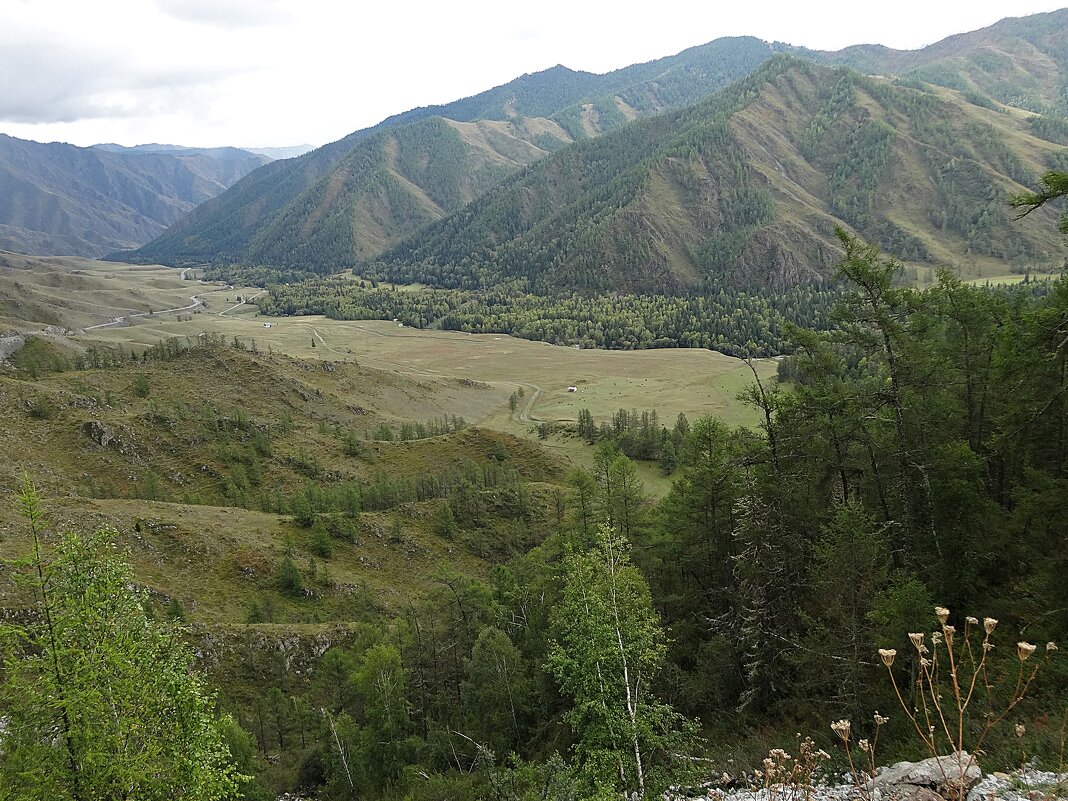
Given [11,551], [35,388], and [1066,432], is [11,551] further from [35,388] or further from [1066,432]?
[1066,432]

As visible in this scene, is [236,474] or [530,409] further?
[530,409]

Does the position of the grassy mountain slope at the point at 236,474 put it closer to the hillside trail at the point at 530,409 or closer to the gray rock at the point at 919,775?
the hillside trail at the point at 530,409

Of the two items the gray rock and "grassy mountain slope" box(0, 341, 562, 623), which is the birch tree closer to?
the gray rock

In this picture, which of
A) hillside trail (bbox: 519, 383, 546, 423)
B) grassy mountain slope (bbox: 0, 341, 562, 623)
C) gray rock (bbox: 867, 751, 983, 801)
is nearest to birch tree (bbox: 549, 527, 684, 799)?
gray rock (bbox: 867, 751, 983, 801)

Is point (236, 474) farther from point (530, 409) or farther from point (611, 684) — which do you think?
point (611, 684)

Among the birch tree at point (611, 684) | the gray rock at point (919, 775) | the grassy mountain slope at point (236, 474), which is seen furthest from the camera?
the grassy mountain slope at point (236, 474)

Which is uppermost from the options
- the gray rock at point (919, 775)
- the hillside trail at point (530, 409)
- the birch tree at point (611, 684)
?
the gray rock at point (919, 775)

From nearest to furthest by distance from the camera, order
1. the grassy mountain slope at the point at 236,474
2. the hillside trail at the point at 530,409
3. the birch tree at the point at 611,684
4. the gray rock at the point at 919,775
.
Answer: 1. the gray rock at the point at 919,775
2. the birch tree at the point at 611,684
3. the grassy mountain slope at the point at 236,474
4. the hillside trail at the point at 530,409

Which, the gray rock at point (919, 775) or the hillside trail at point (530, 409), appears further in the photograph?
the hillside trail at point (530, 409)

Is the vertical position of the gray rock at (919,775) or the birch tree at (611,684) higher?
the gray rock at (919,775)

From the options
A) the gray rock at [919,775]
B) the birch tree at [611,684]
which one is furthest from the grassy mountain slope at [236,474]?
the gray rock at [919,775]

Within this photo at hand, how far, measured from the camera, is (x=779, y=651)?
23594 mm

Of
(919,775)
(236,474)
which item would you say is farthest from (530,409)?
(919,775)

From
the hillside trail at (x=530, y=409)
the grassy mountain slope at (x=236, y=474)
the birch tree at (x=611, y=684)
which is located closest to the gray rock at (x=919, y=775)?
the birch tree at (x=611, y=684)
